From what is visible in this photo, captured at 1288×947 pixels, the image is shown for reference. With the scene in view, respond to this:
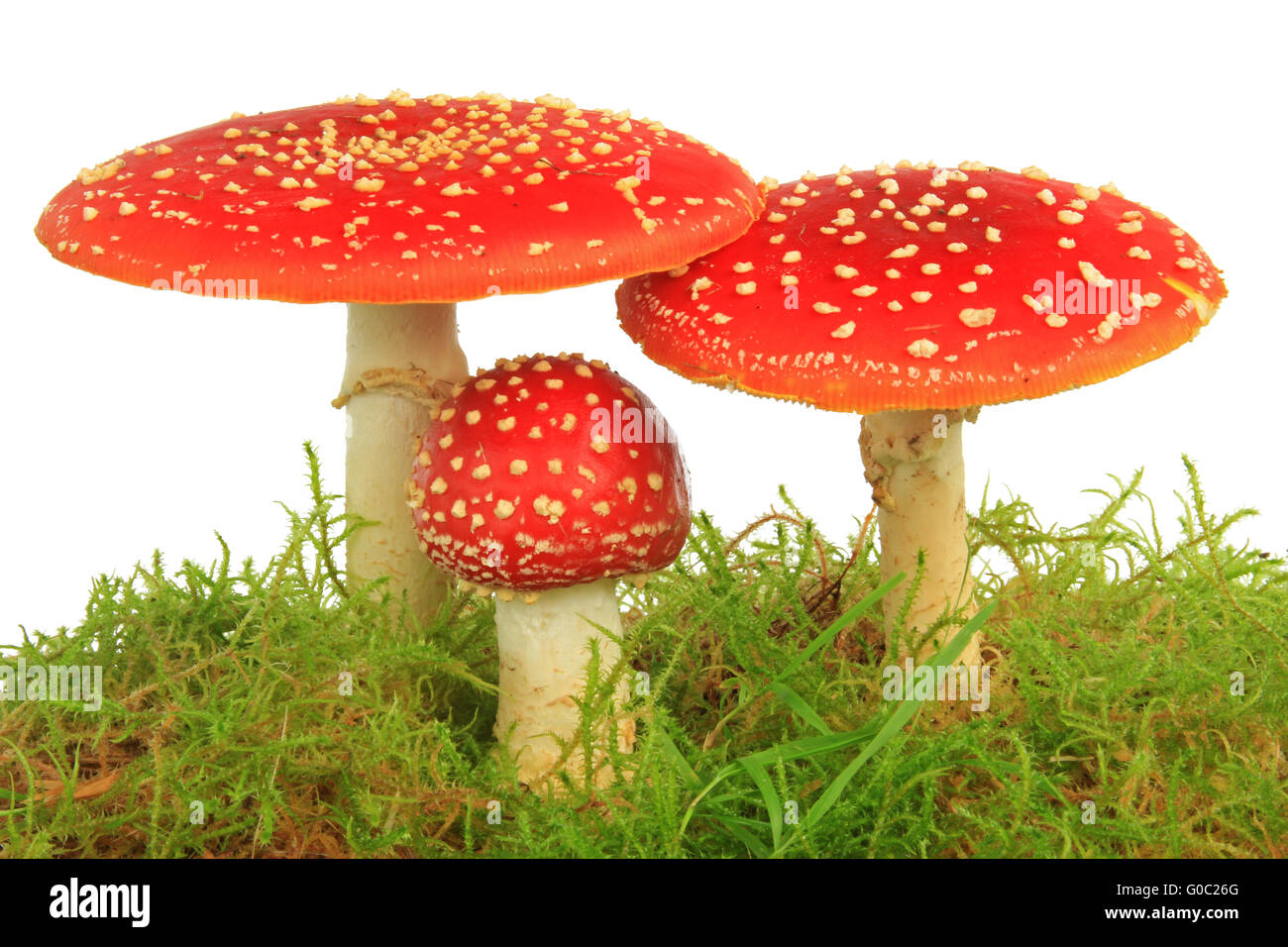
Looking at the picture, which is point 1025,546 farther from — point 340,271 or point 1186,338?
point 340,271

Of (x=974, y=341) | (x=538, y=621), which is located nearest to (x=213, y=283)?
(x=538, y=621)

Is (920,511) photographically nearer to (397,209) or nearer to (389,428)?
(389,428)

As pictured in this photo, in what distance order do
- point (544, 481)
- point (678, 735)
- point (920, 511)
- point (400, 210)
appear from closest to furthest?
Answer: point (400, 210) → point (544, 481) → point (678, 735) → point (920, 511)

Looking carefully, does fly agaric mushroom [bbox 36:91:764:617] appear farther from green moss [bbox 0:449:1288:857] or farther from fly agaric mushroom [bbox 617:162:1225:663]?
green moss [bbox 0:449:1288:857]

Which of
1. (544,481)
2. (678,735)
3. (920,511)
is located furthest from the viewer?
(920,511)

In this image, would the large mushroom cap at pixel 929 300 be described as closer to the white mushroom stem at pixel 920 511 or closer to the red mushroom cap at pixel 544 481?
the red mushroom cap at pixel 544 481

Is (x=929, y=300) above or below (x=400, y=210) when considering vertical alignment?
below

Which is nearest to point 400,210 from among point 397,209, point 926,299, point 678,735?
point 397,209
